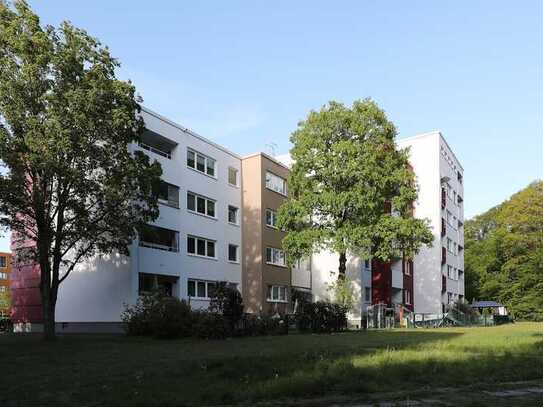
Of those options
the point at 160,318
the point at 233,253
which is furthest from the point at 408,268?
the point at 160,318

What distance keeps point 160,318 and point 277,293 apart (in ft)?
68.2

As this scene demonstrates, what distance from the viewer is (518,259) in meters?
75.1

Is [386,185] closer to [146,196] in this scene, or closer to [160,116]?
[160,116]

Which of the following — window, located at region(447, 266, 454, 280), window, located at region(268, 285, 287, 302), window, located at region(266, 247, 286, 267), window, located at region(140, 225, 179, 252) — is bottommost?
window, located at region(268, 285, 287, 302)

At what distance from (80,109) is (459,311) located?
4267 cm

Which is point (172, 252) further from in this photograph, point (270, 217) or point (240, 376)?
point (240, 376)

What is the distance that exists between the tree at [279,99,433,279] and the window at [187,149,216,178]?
5930 mm

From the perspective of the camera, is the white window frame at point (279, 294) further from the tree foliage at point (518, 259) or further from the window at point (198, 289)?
the tree foliage at point (518, 259)

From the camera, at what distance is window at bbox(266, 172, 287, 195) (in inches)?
1871

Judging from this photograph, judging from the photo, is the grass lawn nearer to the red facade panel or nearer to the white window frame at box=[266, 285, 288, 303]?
the white window frame at box=[266, 285, 288, 303]

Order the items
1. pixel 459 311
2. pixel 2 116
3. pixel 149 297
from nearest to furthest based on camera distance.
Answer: pixel 2 116 < pixel 149 297 < pixel 459 311

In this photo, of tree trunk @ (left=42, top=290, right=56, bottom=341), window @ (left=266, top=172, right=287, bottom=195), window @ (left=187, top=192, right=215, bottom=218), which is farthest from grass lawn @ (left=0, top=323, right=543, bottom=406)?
window @ (left=266, top=172, right=287, bottom=195)

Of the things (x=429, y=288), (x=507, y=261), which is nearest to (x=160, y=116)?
(x=429, y=288)

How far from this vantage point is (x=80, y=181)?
75.8 feet
